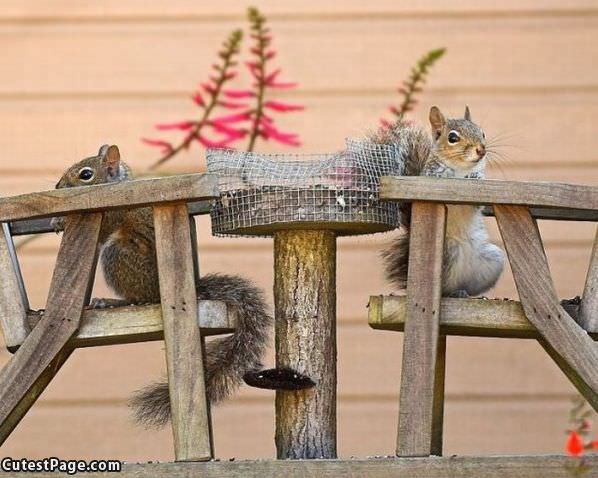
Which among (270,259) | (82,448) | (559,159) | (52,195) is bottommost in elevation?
(82,448)

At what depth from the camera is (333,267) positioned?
286 cm

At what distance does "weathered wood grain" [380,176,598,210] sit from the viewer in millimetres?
2576

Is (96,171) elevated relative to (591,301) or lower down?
elevated

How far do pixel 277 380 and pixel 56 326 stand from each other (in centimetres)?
42

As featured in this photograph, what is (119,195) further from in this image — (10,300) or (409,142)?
(409,142)

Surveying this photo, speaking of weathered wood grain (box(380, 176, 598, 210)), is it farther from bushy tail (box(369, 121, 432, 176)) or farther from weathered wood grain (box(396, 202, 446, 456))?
bushy tail (box(369, 121, 432, 176))

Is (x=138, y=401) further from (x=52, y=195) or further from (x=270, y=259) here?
(x=270, y=259)

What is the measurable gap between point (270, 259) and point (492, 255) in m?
1.72

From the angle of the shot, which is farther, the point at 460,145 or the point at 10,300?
the point at 460,145

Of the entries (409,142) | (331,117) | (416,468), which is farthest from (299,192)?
(331,117)

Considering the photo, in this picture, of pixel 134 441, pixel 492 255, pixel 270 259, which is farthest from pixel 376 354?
pixel 492 255

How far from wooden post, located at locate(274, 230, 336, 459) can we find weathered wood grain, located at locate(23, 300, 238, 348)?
0.15m

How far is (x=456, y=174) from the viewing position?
121 inches

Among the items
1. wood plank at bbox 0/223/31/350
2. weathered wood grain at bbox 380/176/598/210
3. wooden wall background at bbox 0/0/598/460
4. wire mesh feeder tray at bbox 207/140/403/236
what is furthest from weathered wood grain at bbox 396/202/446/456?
wooden wall background at bbox 0/0/598/460
